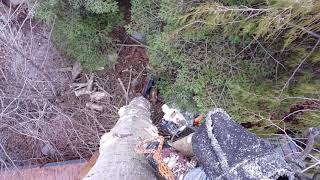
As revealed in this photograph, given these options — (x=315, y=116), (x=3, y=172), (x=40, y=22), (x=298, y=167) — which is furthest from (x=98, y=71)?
(x=298, y=167)

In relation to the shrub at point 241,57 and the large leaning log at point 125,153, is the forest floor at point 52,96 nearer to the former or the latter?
the shrub at point 241,57

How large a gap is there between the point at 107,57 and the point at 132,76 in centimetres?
44

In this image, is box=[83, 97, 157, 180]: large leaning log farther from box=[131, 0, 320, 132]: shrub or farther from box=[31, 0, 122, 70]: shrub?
box=[31, 0, 122, 70]: shrub

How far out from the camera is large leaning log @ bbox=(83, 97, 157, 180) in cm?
207

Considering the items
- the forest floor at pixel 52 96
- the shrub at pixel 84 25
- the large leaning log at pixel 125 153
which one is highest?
the shrub at pixel 84 25

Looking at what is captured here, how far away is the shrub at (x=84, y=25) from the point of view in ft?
12.3

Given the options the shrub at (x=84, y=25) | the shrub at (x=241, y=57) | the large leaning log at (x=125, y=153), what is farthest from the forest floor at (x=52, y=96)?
the large leaning log at (x=125, y=153)

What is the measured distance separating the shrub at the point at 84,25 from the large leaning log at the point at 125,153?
1073 mm

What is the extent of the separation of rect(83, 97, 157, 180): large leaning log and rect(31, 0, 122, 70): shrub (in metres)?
1.07

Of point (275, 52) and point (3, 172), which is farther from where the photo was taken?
point (3, 172)

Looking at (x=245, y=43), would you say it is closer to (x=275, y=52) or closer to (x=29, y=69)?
(x=275, y=52)

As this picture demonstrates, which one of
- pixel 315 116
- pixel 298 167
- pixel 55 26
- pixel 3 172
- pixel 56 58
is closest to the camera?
pixel 298 167

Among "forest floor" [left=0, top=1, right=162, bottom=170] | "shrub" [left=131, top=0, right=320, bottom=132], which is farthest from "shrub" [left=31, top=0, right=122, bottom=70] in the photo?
"shrub" [left=131, top=0, right=320, bottom=132]

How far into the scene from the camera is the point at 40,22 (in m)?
4.83
